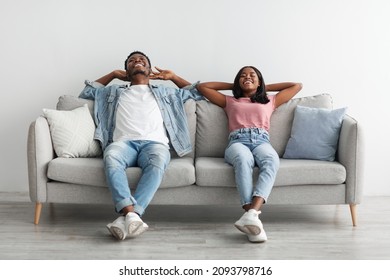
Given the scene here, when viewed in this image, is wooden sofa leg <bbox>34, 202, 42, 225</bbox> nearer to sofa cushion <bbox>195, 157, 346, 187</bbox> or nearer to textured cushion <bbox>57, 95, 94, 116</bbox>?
textured cushion <bbox>57, 95, 94, 116</bbox>

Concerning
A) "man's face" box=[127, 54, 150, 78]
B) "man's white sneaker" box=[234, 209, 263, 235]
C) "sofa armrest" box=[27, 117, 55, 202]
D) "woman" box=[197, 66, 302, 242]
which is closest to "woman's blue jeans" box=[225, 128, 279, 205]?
"woman" box=[197, 66, 302, 242]

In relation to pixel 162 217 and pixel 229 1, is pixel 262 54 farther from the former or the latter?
pixel 162 217

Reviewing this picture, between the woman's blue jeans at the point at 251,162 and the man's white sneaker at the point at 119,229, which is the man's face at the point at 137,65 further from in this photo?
the man's white sneaker at the point at 119,229

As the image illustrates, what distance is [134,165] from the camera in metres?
3.81

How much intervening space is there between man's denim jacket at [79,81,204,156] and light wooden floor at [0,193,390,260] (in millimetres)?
518

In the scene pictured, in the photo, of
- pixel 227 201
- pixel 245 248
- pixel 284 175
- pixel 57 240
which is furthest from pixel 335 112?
pixel 57 240

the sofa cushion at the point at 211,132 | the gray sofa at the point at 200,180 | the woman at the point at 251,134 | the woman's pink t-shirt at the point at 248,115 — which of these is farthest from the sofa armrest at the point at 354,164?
the sofa cushion at the point at 211,132

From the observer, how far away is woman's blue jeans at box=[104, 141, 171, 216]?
11.5 ft

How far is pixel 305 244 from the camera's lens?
343 cm

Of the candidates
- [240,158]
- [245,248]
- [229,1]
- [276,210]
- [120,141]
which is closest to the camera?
[245,248]

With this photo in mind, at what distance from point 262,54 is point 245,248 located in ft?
6.05

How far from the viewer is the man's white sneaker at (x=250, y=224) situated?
3.38 meters

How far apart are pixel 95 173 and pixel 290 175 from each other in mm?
1219

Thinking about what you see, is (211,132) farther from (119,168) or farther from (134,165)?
(119,168)
